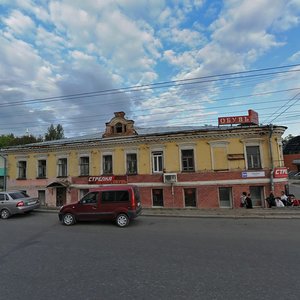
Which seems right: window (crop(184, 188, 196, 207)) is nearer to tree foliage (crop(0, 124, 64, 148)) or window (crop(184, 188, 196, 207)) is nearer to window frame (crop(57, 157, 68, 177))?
window frame (crop(57, 157, 68, 177))

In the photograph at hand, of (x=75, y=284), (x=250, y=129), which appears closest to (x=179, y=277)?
(x=75, y=284)

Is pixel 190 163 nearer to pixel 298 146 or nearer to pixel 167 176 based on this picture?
pixel 167 176

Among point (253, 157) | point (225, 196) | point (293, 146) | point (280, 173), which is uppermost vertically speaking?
point (293, 146)

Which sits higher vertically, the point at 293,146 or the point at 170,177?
the point at 293,146

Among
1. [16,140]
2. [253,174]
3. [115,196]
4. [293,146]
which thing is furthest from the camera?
[293,146]

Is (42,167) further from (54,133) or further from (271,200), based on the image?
(54,133)

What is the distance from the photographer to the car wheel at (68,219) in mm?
13227

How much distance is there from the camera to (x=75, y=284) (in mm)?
5324

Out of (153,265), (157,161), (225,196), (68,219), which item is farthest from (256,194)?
(153,265)

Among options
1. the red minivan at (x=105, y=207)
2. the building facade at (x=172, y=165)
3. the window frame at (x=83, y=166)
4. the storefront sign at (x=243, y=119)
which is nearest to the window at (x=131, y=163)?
the building facade at (x=172, y=165)

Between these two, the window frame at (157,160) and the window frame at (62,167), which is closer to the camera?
the window frame at (157,160)

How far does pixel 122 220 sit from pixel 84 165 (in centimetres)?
1179

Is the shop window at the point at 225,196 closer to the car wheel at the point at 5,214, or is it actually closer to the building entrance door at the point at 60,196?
the building entrance door at the point at 60,196

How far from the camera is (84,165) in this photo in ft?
76.2
